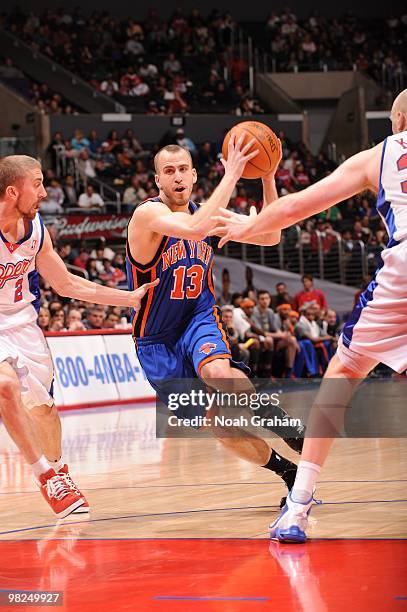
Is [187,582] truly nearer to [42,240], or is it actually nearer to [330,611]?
[330,611]

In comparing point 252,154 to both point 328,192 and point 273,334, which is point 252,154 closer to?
point 328,192

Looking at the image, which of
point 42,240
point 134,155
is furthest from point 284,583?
point 134,155

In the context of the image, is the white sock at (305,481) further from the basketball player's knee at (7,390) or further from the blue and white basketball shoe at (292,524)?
the basketball player's knee at (7,390)

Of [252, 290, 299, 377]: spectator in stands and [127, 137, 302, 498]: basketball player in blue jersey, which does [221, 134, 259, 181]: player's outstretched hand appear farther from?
[252, 290, 299, 377]: spectator in stands

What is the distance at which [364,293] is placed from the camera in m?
4.73

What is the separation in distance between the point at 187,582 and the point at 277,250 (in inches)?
707

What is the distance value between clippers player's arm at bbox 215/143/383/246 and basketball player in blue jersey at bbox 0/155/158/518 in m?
1.46

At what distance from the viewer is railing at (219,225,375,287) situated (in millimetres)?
21484

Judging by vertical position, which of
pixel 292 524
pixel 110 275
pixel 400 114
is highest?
pixel 400 114

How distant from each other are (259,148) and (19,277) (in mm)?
1660

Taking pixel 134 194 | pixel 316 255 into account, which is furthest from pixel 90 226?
pixel 316 255

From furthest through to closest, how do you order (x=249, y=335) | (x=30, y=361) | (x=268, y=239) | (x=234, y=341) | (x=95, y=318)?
(x=249, y=335), (x=95, y=318), (x=234, y=341), (x=30, y=361), (x=268, y=239)

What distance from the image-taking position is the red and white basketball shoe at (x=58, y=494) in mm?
5668

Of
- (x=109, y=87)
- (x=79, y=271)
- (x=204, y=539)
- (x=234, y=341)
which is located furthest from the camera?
(x=109, y=87)
